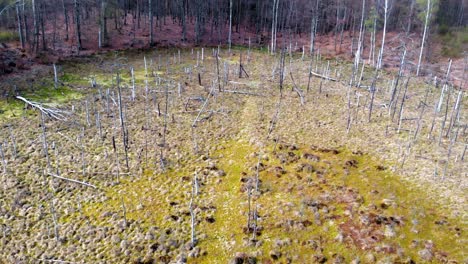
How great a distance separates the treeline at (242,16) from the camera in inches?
1448

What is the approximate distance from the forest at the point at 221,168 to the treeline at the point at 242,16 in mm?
10716

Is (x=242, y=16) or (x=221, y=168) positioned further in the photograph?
(x=242, y=16)

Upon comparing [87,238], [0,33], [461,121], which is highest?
[0,33]

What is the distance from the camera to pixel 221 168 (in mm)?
14773

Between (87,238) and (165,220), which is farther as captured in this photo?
(165,220)

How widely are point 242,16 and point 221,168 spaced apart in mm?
41379

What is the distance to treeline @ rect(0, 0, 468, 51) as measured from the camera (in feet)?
121

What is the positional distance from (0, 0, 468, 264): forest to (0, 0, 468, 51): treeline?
422 inches

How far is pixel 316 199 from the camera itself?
1279 cm

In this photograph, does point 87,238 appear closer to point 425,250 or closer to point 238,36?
point 425,250

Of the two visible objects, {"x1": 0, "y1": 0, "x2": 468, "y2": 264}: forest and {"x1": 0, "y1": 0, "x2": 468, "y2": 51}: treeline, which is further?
{"x1": 0, "y1": 0, "x2": 468, "y2": 51}: treeline

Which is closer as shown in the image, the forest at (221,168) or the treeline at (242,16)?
the forest at (221,168)

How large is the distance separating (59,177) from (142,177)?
2950 millimetres

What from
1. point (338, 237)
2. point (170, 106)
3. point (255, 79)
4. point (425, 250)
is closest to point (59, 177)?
point (170, 106)
